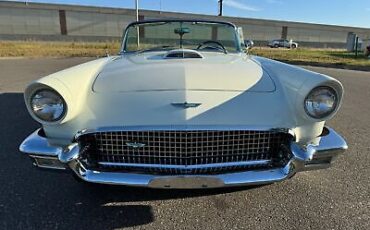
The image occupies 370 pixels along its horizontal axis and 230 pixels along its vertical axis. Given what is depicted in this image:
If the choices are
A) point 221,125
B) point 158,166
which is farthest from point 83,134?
point 221,125

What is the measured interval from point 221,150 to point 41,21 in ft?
150

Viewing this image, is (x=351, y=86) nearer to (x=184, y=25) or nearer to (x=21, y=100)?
(x=184, y=25)

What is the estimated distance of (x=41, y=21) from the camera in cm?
4194

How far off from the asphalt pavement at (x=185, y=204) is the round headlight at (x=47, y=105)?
80 cm

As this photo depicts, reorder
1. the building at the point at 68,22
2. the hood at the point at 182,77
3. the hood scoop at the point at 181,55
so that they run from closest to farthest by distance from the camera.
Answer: the hood at the point at 182,77, the hood scoop at the point at 181,55, the building at the point at 68,22

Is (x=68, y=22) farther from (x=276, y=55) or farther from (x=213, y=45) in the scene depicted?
(x=213, y=45)

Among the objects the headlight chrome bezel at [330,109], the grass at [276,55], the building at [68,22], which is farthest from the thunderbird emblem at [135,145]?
the building at [68,22]

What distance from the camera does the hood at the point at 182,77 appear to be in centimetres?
237

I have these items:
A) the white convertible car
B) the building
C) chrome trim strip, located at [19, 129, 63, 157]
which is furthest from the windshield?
the building

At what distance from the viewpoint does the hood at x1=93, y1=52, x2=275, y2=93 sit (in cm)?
237

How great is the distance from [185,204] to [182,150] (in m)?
0.64

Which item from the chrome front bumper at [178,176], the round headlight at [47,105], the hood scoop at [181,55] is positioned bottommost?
the chrome front bumper at [178,176]

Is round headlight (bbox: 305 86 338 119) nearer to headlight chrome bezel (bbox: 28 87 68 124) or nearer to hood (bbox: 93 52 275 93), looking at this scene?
hood (bbox: 93 52 275 93)

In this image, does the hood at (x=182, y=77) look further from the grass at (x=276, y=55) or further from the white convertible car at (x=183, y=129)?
the grass at (x=276, y=55)
